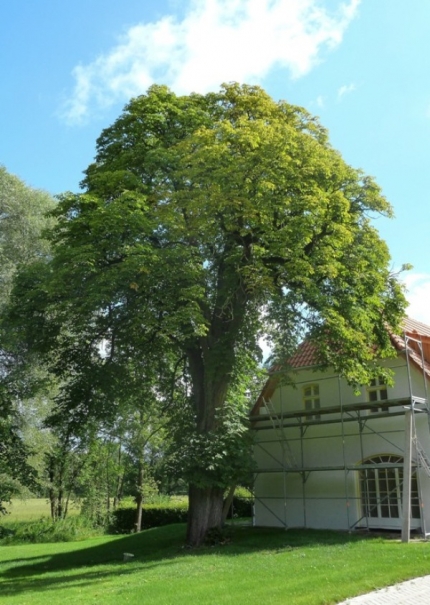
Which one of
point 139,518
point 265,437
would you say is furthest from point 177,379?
point 139,518

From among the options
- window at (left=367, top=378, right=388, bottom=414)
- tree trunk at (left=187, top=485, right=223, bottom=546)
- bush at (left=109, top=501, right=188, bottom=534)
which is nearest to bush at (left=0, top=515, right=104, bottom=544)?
bush at (left=109, top=501, right=188, bottom=534)

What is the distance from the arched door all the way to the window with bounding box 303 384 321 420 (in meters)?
3.05

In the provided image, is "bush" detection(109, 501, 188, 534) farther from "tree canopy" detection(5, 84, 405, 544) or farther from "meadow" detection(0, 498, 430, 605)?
"tree canopy" detection(5, 84, 405, 544)

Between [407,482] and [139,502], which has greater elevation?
[407,482]

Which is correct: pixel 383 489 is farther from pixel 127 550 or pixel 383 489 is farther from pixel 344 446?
pixel 127 550

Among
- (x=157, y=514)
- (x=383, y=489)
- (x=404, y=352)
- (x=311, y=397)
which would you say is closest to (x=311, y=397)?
(x=311, y=397)

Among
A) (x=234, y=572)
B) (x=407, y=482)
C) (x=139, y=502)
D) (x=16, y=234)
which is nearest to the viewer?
(x=234, y=572)

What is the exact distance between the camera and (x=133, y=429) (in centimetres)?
3006

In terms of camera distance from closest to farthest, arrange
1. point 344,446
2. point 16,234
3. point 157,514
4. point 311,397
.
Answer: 1. point 344,446
2. point 311,397
3. point 16,234
4. point 157,514

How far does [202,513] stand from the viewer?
18484 mm

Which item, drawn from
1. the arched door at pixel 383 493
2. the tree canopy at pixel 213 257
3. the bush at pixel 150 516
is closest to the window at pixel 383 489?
the arched door at pixel 383 493

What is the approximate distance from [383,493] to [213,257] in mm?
9729

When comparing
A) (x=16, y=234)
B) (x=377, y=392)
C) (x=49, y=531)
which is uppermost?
(x=16, y=234)

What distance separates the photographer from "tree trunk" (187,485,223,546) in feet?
60.1
